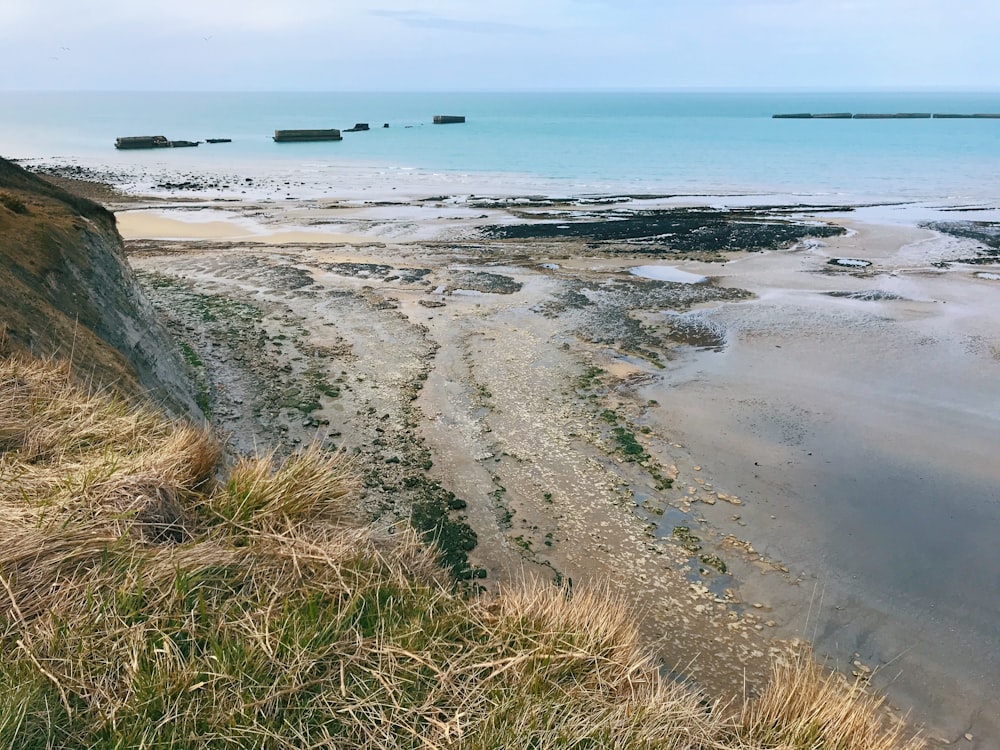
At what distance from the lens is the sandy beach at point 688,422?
736 centimetres

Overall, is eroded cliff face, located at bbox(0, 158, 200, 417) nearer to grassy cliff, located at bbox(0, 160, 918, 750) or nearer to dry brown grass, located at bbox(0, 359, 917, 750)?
grassy cliff, located at bbox(0, 160, 918, 750)

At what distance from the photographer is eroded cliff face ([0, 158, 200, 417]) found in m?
7.58

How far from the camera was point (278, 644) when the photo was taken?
344cm

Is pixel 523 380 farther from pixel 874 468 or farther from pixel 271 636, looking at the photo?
pixel 271 636

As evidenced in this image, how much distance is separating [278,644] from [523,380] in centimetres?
1017

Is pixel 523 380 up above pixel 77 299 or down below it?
below

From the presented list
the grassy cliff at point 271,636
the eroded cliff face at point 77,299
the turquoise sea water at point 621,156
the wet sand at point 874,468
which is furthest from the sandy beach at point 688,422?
the turquoise sea water at point 621,156

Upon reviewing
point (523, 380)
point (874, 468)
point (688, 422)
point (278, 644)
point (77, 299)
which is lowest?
point (874, 468)

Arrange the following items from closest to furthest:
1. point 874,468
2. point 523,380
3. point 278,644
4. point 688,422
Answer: point 278,644 < point 874,468 < point 688,422 < point 523,380

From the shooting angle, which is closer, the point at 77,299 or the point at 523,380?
the point at 77,299

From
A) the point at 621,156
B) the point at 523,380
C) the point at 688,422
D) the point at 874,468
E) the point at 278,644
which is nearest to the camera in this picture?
the point at 278,644

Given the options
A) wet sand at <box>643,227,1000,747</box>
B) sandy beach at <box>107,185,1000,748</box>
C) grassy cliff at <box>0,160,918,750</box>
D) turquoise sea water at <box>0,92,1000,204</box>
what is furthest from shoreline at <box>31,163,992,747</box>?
turquoise sea water at <box>0,92,1000,204</box>

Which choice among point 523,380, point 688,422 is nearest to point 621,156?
point 523,380

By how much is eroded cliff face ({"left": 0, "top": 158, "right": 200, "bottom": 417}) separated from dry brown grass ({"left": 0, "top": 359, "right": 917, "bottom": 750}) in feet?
11.1
